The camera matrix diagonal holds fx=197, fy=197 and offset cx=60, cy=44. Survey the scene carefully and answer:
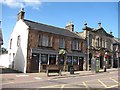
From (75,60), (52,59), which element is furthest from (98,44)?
(52,59)

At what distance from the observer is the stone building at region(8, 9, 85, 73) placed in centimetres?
2825

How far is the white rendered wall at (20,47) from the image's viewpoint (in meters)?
28.6

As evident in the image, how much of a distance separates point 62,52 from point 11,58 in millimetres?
9532

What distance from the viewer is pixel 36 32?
28.8m

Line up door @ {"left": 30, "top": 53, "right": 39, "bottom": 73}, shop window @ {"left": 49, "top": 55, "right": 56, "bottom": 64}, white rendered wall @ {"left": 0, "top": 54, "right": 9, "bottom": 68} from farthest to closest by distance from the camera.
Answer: white rendered wall @ {"left": 0, "top": 54, "right": 9, "bottom": 68} → shop window @ {"left": 49, "top": 55, "right": 56, "bottom": 64} → door @ {"left": 30, "top": 53, "right": 39, "bottom": 73}

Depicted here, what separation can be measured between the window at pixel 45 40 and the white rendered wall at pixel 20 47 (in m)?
2.32

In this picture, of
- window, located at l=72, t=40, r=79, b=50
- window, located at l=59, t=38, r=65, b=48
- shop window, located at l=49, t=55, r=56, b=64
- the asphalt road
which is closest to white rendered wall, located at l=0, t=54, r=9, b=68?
shop window, located at l=49, t=55, r=56, b=64

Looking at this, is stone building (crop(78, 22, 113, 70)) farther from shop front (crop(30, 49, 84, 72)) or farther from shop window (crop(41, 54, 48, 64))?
shop window (crop(41, 54, 48, 64))

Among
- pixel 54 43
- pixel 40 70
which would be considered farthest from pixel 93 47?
pixel 40 70

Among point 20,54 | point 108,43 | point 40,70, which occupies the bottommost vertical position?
point 40,70

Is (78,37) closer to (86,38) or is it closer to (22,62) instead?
(86,38)

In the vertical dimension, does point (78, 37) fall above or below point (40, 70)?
above

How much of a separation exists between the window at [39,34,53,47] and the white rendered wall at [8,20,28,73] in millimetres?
2321

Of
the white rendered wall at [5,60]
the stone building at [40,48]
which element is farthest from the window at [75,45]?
the white rendered wall at [5,60]
